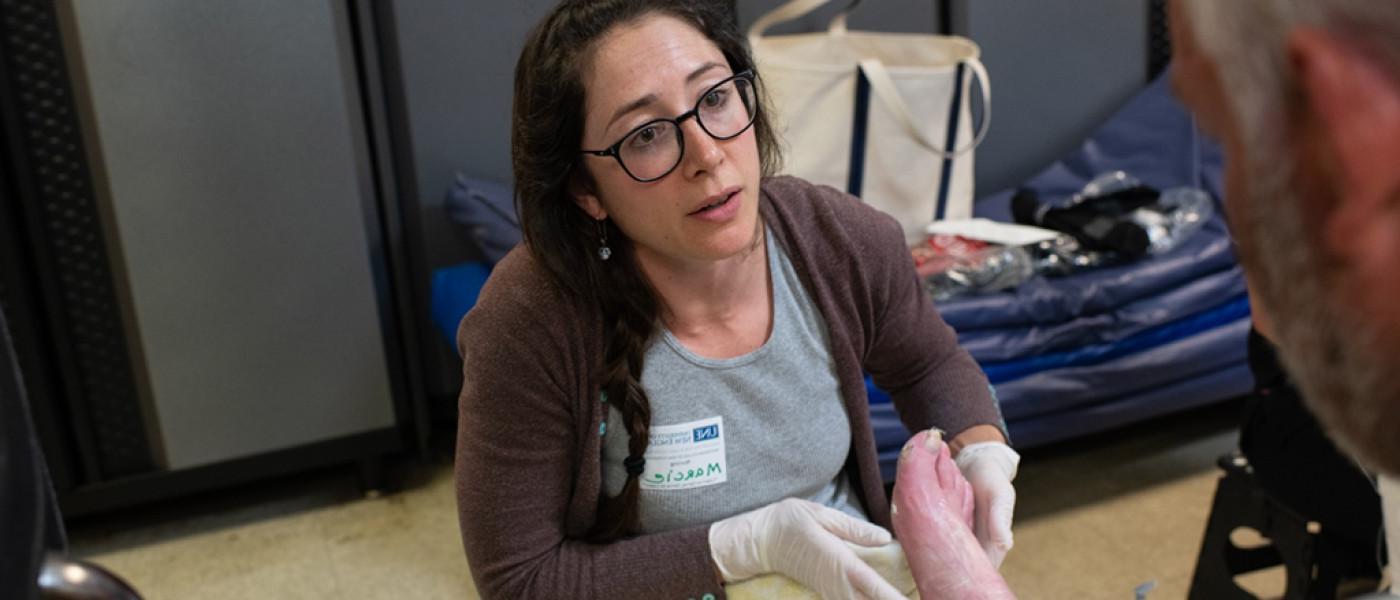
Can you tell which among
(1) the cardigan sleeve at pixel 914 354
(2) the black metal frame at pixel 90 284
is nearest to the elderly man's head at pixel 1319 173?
(1) the cardigan sleeve at pixel 914 354

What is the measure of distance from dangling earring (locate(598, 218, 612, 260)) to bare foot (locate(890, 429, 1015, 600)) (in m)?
0.38

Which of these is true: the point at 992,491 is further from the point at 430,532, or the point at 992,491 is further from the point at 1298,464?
the point at 430,532

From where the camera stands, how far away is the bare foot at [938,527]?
3.65 ft

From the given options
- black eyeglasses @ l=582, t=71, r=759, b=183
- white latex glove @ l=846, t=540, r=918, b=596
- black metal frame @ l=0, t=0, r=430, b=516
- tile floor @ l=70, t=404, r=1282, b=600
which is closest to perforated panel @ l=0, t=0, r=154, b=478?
black metal frame @ l=0, t=0, r=430, b=516

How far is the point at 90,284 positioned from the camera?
7.11 feet

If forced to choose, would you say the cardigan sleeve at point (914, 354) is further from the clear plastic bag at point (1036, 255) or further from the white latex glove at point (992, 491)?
the clear plastic bag at point (1036, 255)

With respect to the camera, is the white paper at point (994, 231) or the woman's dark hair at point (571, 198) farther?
the white paper at point (994, 231)

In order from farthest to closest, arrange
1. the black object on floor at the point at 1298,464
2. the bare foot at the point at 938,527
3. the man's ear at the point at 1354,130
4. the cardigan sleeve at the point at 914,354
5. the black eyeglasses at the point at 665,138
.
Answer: the black object on floor at the point at 1298,464 → the cardigan sleeve at the point at 914,354 → the black eyeglasses at the point at 665,138 → the bare foot at the point at 938,527 → the man's ear at the point at 1354,130

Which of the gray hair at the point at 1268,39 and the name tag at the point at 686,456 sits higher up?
the gray hair at the point at 1268,39

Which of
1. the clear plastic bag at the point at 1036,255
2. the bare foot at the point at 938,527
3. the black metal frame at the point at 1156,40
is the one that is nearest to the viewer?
the bare foot at the point at 938,527

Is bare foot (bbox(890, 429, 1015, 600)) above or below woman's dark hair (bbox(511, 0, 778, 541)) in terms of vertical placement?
below

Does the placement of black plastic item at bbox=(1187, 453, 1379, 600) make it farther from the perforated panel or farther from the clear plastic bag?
the perforated panel

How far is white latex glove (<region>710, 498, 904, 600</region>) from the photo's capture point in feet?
3.94

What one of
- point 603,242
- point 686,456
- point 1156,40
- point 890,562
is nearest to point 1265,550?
point 890,562
